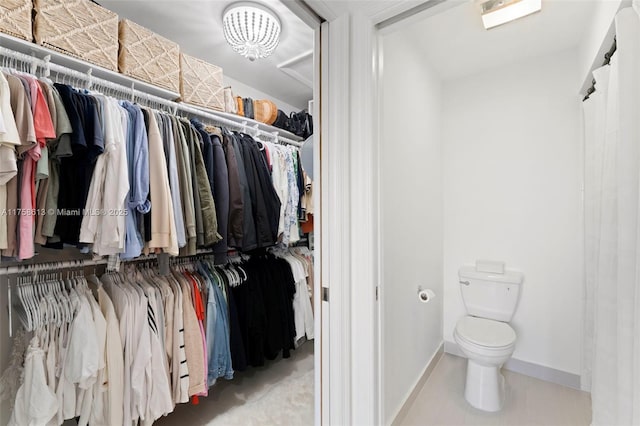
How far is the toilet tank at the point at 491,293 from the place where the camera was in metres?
1.97

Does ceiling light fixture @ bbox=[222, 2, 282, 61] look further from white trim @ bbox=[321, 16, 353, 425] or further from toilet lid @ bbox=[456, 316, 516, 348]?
toilet lid @ bbox=[456, 316, 516, 348]

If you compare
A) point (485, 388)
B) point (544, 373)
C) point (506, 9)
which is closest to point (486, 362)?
point (485, 388)

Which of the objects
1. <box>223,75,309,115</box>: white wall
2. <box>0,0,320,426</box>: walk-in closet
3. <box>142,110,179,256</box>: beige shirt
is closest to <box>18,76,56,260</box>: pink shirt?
<box>0,0,320,426</box>: walk-in closet

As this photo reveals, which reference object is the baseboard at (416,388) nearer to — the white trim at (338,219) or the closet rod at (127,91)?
the white trim at (338,219)

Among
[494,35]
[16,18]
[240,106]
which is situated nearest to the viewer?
[16,18]

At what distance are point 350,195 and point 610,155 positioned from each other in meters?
1.02

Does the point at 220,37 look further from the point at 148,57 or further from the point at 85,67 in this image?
the point at 85,67

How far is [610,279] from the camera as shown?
1.10 meters

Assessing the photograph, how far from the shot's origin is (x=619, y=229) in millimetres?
962

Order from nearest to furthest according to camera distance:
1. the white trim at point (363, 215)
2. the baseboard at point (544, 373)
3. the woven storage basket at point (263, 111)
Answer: the white trim at point (363, 215) → the baseboard at point (544, 373) → the woven storage basket at point (263, 111)

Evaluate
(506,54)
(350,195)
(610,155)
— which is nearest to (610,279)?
(610,155)

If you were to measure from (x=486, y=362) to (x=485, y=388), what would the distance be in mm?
174

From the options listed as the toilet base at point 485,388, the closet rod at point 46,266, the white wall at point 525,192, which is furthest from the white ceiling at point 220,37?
the toilet base at point 485,388

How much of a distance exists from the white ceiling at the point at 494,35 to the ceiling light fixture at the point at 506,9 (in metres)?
0.05
